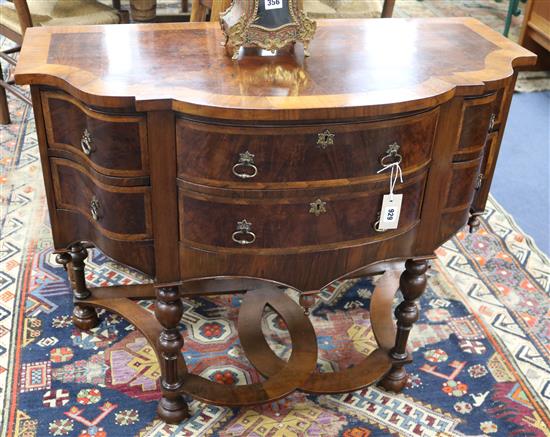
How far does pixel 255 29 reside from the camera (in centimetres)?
166

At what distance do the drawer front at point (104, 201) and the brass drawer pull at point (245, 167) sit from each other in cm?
23

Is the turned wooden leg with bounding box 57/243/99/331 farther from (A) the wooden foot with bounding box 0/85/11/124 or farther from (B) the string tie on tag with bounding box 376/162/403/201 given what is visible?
(A) the wooden foot with bounding box 0/85/11/124

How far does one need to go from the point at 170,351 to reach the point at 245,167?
0.60 m

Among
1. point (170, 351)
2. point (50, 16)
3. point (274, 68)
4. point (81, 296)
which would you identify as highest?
point (274, 68)

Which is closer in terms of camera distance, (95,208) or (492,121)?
(95,208)

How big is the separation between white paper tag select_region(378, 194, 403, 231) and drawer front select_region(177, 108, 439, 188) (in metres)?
0.08

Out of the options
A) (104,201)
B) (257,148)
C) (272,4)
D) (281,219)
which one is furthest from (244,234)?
(272,4)

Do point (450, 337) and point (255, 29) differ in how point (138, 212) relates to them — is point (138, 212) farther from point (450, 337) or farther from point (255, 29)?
point (450, 337)

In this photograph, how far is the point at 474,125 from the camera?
1.69 metres

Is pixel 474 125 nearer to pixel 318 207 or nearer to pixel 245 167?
pixel 318 207

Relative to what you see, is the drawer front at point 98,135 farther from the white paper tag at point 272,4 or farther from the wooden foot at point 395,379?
the wooden foot at point 395,379

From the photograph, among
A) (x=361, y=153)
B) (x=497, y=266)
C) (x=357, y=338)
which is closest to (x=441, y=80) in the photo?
(x=361, y=153)

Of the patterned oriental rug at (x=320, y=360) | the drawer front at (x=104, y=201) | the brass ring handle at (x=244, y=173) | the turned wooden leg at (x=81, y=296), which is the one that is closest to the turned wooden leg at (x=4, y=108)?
the patterned oriental rug at (x=320, y=360)

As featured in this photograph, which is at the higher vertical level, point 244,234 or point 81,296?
point 244,234
